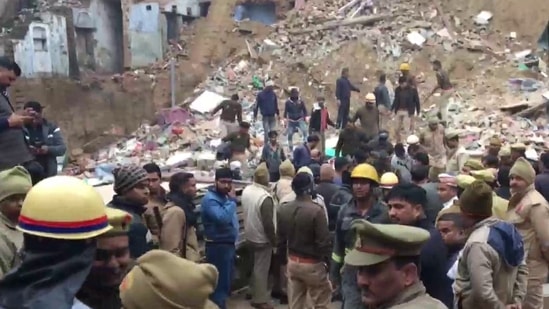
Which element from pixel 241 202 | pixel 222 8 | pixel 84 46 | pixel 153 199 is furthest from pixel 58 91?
pixel 153 199

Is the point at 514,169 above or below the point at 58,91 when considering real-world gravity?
above

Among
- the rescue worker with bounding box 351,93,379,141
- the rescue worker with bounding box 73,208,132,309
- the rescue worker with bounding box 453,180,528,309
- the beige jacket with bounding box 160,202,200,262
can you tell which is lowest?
the rescue worker with bounding box 351,93,379,141

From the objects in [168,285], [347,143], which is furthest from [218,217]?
[347,143]

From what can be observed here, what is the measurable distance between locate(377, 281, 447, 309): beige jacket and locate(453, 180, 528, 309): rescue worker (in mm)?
1316

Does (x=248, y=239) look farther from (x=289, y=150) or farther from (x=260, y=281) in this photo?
(x=289, y=150)

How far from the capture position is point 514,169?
5773mm

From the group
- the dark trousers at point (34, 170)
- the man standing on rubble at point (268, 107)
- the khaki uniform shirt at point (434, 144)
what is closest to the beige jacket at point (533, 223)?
the dark trousers at point (34, 170)

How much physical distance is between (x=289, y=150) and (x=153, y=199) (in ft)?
31.5

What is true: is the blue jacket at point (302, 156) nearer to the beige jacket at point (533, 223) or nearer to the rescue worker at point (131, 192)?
the beige jacket at point (533, 223)

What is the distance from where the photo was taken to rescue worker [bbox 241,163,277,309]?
7863 millimetres

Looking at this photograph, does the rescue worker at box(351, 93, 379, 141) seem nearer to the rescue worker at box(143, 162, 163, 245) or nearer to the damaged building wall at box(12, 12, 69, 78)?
the rescue worker at box(143, 162, 163, 245)

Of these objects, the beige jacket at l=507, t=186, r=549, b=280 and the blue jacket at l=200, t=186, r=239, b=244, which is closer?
the beige jacket at l=507, t=186, r=549, b=280

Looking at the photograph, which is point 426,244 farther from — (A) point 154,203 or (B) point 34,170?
(B) point 34,170

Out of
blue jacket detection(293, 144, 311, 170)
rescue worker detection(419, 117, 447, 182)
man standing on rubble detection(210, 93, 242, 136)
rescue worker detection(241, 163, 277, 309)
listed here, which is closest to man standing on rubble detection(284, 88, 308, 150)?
man standing on rubble detection(210, 93, 242, 136)
